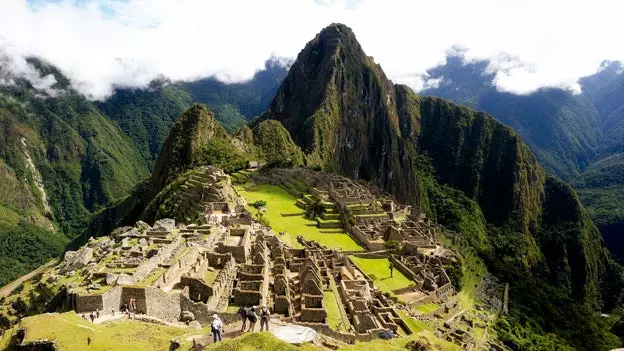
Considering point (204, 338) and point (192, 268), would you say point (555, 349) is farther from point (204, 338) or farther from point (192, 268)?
point (204, 338)

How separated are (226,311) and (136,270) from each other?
5.53 metres

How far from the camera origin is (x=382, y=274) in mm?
57594

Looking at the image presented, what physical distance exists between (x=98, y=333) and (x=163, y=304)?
5184 mm

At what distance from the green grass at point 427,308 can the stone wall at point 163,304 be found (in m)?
30.2

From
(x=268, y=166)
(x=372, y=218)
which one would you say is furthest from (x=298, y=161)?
(x=372, y=218)

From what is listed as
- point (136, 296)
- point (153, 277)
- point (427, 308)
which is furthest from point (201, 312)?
point (427, 308)

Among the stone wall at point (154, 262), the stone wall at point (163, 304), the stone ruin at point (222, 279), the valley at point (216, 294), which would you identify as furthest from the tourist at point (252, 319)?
the stone wall at point (154, 262)

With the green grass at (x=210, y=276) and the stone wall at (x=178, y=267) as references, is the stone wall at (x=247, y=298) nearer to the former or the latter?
the green grass at (x=210, y=276)

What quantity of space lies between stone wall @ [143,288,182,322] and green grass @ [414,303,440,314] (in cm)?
3021

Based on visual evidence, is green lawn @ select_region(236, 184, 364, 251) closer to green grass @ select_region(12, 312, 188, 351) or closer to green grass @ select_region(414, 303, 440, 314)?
green grass @ select_region(414, 303, 440, 314)

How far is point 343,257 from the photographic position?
51.7 m

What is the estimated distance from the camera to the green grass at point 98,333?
1972cm

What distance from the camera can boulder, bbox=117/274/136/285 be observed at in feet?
85.7

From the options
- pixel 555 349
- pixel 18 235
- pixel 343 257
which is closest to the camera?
pixel 343 257
